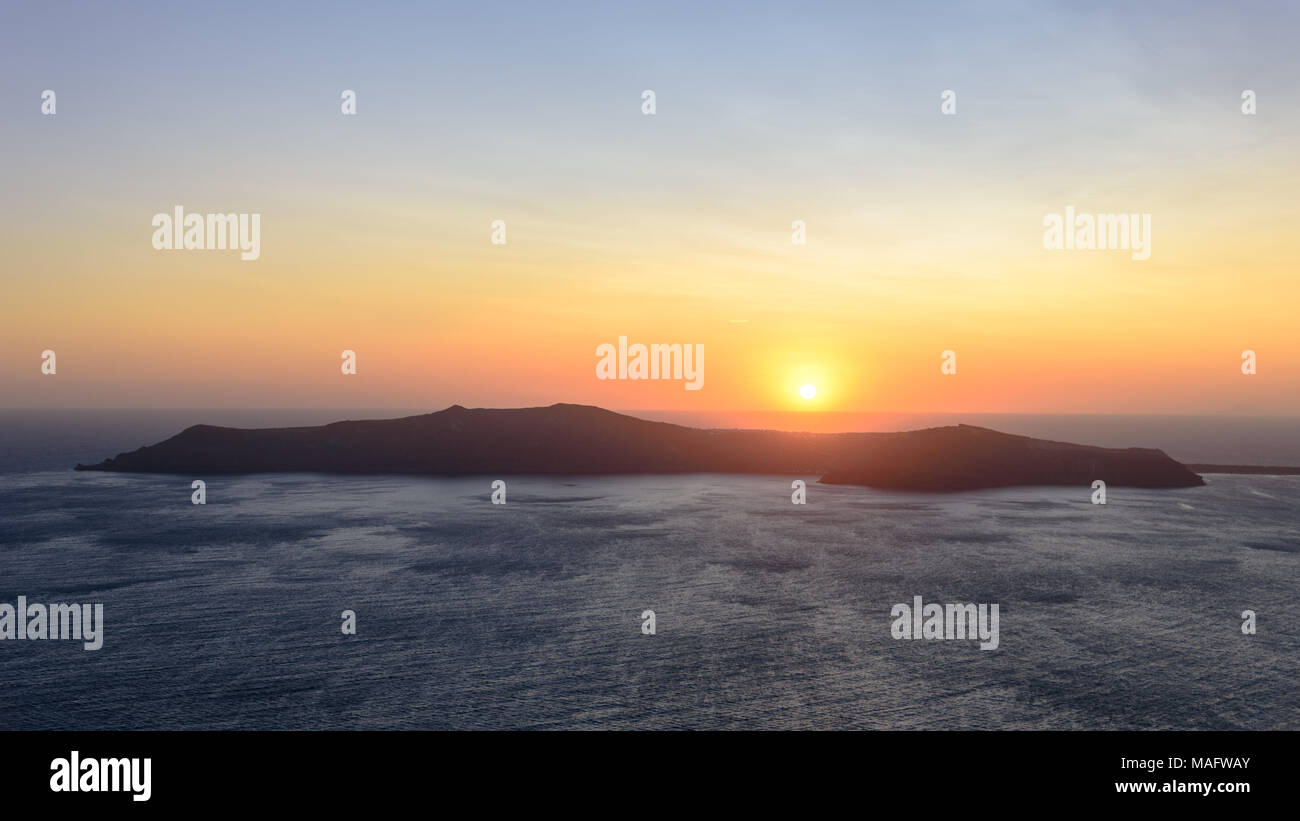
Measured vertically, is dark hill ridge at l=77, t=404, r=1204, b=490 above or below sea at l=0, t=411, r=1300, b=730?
above

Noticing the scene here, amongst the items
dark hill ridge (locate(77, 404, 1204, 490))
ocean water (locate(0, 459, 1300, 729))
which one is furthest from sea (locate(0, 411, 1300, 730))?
dark hill ridge (locate(77, 404, 1204, 490))

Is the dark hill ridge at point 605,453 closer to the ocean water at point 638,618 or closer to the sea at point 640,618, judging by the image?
the sea at point 640,618

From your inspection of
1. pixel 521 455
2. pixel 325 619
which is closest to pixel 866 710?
pixel 325 619

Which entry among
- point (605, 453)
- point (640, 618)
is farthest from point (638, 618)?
point (605, 453)

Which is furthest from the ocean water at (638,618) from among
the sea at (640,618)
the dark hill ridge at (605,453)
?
the dark hill ridge at (605,453)

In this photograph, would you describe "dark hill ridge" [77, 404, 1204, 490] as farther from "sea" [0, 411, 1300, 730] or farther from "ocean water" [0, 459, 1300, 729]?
"ocean water" [0, 459, 1300, 729]
